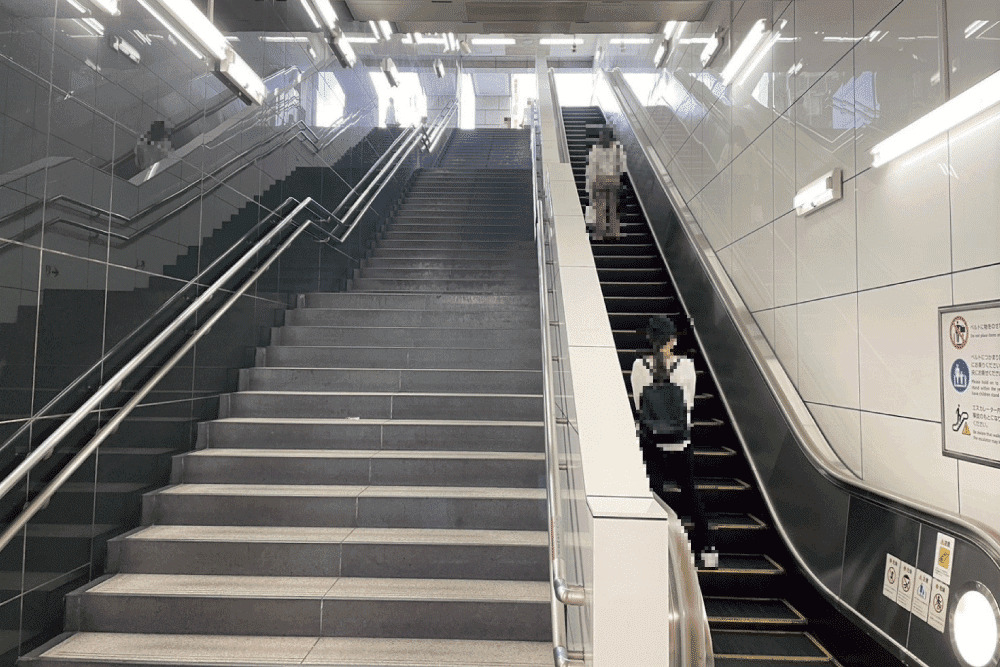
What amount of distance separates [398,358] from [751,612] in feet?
9.26

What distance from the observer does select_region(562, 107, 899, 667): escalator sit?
2.77 meters

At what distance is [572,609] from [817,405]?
2290 mm

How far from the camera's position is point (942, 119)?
95.0 inches

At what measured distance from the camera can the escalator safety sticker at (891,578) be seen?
95.7 inches

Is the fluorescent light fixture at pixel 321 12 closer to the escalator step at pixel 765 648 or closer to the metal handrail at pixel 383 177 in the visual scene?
the metal handrail at pixel 383 177

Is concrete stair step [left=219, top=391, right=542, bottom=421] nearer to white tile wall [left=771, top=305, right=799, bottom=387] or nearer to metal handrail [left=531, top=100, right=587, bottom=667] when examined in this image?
metal handrail [left=531, top=100, right=587, bottom=667]

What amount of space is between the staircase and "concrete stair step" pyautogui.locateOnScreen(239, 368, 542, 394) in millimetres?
10

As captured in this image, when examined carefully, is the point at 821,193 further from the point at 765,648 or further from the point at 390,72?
the point at 390,72

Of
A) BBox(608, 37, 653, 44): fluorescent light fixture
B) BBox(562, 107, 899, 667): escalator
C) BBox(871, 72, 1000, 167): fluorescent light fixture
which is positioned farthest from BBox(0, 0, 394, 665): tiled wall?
BBox(608, 37, 653, 44): fluorescent light fixture

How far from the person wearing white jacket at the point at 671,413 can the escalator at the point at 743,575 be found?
0.11 m

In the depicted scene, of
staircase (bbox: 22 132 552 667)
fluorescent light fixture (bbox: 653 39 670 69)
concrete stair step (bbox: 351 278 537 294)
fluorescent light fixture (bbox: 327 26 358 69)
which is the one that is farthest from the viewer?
fluorescent light fixture (bbox: 653 39 670 69)

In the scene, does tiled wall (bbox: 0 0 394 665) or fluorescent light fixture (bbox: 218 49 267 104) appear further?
fluorescent light fixture (bbox: 218 49 267 104)

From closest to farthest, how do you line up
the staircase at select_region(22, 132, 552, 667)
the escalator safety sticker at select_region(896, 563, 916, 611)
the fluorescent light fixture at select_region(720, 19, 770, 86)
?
the escalator safety sticker at select_region(896, 563, 916, 611)
the staircase at select_region(22, 132, 552, 667)
the fluorescent light fixture at select_region(720, 19, 770, 86)

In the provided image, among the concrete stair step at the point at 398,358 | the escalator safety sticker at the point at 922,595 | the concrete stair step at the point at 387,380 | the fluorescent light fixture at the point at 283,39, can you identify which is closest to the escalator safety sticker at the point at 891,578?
the escalator safety sticker at the point at 922,595
